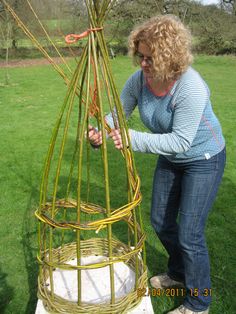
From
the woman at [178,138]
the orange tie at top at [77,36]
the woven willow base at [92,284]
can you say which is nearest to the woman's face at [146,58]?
the woman at [178,138]

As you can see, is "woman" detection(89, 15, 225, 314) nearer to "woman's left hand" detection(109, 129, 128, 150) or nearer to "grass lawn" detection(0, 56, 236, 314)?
"woman's left hand" detection(109, 129, 128, 150)

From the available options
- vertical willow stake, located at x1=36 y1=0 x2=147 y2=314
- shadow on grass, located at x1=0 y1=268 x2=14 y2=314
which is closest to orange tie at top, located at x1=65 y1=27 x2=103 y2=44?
vertical willow stake, located at x1=36 y1=0 x2=147 y2=314

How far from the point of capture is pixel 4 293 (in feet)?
7.88

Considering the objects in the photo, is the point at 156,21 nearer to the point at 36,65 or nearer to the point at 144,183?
the point at 144,183

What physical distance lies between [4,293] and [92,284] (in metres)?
0.88

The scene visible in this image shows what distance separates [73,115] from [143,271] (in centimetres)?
594

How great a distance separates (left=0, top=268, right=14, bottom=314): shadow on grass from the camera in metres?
2.30

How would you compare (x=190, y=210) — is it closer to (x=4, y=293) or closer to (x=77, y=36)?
(x=77, y=36)

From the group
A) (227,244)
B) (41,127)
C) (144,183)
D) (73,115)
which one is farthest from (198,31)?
(227,244)

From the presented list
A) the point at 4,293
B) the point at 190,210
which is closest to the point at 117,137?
the point at 190,210

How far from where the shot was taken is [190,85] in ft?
5.55

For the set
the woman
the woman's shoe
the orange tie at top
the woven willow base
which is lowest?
the woman's shoe

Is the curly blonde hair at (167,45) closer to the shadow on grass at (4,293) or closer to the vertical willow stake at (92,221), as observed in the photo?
the vertical willow stake at (92,221)

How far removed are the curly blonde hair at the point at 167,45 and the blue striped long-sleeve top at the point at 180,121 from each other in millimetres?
80
